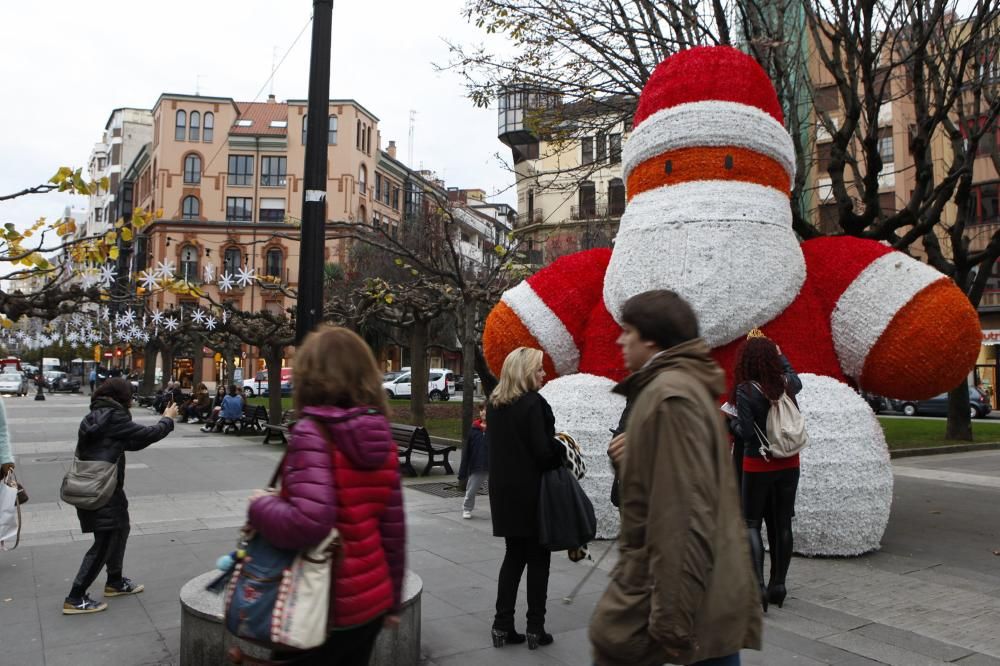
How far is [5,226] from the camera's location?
26.1 feet

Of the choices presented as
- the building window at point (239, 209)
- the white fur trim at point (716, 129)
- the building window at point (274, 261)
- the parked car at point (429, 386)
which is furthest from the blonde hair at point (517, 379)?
the building window at point (274, 261)

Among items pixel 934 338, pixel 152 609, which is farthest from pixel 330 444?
pixel 934 338

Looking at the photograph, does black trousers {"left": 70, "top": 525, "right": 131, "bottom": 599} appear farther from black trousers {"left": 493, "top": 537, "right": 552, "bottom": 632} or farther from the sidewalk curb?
the sidewalk curb

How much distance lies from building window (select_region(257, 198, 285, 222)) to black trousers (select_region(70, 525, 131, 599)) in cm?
4858

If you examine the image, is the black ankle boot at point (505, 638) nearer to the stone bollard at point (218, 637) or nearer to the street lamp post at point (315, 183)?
the stone bollard at point (218, 637)

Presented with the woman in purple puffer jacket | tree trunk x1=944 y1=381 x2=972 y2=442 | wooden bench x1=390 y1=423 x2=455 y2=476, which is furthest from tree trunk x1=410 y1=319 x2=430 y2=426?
the woman in purple puffer jacket

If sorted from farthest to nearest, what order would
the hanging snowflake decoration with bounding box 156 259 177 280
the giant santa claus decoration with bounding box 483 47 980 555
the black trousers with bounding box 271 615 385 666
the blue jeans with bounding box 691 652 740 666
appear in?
the hanging snowflake decoration with bounding box 156 259 177 280 < the giant santa claus decoration with bounding box 483 47 980 555 < the black trousers with bounding box 271 615 385 666 < the blue jeans with bounding box 691 652 740 666

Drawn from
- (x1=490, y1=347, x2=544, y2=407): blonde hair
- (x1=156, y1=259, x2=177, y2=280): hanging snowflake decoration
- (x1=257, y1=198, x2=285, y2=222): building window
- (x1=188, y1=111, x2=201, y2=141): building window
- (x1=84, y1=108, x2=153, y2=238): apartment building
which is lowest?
(x1=490, y1=347, x2=544, y2=407): blonde hair

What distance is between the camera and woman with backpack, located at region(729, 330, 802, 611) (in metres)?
4.58

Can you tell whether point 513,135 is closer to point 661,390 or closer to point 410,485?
point 410,485

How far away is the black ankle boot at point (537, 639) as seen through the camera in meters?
4.02

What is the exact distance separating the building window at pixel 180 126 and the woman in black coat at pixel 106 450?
52.7 m

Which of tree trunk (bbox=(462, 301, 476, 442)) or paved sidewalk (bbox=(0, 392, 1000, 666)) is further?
tree trunk (bbox=(462, 301, 476, 442))

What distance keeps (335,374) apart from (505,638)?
2.38 meters
